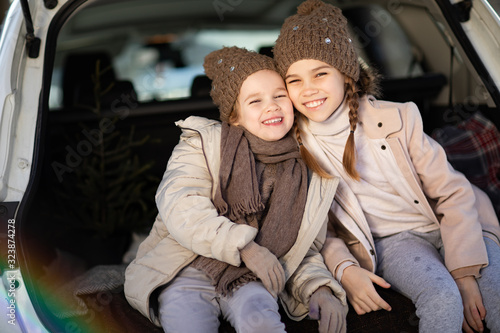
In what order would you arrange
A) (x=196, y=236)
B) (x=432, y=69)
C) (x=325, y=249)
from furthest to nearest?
(x=432, y=69), (x=325, y=249), (x=196, y=236)

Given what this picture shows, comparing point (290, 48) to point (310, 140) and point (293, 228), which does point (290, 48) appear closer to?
point (310, 140)

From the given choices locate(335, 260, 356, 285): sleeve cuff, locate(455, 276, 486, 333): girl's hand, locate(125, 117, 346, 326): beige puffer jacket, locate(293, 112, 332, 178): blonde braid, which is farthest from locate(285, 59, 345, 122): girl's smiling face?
locate(455, 276, 486, 333): girl's hand

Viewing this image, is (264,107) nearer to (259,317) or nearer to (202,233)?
(202,233)

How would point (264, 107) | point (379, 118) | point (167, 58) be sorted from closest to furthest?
1. point (264, 107)
2. point (379, 118)
3. point (167, 58)

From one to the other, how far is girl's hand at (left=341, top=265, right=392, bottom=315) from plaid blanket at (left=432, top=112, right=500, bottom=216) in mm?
974

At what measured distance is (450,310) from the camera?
5.51 ft

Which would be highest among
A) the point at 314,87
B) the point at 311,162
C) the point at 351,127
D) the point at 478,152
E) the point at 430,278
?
the point at 314,87

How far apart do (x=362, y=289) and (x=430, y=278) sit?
0.23 m

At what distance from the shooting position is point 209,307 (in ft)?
5.79

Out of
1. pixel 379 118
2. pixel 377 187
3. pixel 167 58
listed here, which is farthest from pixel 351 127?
pixel 167 58

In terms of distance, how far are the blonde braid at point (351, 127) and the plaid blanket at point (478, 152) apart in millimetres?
863

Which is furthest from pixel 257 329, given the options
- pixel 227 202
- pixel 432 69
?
pixel 432 69

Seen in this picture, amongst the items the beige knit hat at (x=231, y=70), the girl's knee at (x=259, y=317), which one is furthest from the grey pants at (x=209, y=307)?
the beige knit hat at (x=231, y=70)

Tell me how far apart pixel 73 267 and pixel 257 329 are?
1.42 metres
